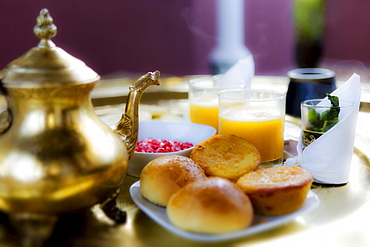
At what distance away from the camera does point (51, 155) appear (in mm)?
649

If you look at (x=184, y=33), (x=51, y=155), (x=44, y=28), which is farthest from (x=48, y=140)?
(x=184, y=33)

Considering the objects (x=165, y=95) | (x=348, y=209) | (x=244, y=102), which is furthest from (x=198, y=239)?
(x=165, y=95)

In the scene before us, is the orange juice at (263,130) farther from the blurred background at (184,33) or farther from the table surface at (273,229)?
the blurred background at (184,33)

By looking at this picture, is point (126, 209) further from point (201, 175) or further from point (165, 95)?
point (165, 95)

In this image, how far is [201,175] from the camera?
84 centimetres

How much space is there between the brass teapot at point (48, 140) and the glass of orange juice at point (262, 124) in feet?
1.53

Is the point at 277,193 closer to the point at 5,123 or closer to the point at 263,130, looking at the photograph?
the point at 263,130

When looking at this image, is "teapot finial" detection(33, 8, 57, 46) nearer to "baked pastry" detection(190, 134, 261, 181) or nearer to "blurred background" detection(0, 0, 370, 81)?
"baked pastry" detection(190, 134, 261, 181)

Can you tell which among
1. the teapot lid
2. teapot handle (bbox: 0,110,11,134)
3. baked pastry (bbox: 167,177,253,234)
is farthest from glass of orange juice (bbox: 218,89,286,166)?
teapot handle (bbox: 0,110,11,134)

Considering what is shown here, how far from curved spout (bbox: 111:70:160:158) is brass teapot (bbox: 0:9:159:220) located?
6.4 inches

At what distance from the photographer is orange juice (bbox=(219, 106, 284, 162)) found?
107 centimetres

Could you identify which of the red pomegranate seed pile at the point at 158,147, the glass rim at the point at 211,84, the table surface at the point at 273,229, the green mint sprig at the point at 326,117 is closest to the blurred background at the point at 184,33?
the glass rim at the point at 211,84

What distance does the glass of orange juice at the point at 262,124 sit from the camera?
3.51 ft

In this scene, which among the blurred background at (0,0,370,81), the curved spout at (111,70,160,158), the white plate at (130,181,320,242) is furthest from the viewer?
the blurred background at (0,0,370,81)
